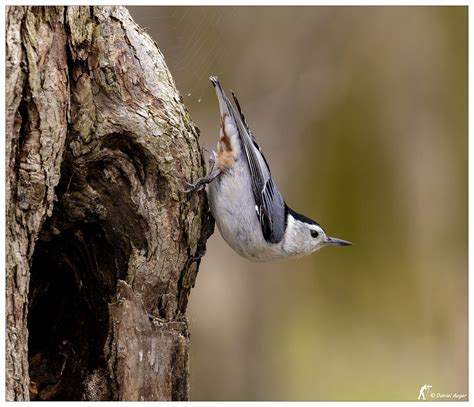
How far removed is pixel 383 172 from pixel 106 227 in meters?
2.54

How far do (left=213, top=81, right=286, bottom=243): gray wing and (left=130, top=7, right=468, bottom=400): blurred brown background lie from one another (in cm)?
126

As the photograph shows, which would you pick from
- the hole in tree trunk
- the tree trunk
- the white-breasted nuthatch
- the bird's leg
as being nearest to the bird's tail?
the white-breasted nuthatch

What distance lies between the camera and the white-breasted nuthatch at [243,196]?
2971 mm

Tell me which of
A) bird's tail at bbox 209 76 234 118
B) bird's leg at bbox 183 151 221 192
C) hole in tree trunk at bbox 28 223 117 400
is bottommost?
hole in tree trunk at bbox 28 223 117 400

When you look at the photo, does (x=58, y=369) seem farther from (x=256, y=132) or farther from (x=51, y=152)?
(x=256, y=132)

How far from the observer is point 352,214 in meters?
4.64

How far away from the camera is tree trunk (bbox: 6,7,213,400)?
220cm

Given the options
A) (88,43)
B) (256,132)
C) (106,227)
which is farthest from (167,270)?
(256,132)

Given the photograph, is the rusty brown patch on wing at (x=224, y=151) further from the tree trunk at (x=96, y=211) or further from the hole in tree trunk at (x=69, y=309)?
the hole in tree trunk at (x=69, y=309)

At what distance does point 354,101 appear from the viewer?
4.59 meters

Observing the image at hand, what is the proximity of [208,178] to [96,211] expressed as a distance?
1.67 ft

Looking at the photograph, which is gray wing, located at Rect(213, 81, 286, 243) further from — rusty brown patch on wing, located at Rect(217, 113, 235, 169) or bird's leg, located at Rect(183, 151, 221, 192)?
bird's leg, located at Rect(183, 151, 221, 192)

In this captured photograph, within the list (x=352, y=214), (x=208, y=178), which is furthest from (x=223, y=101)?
(x=352, y=214)

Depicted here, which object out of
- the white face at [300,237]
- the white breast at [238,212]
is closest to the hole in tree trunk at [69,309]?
the white breast at [238,212]
